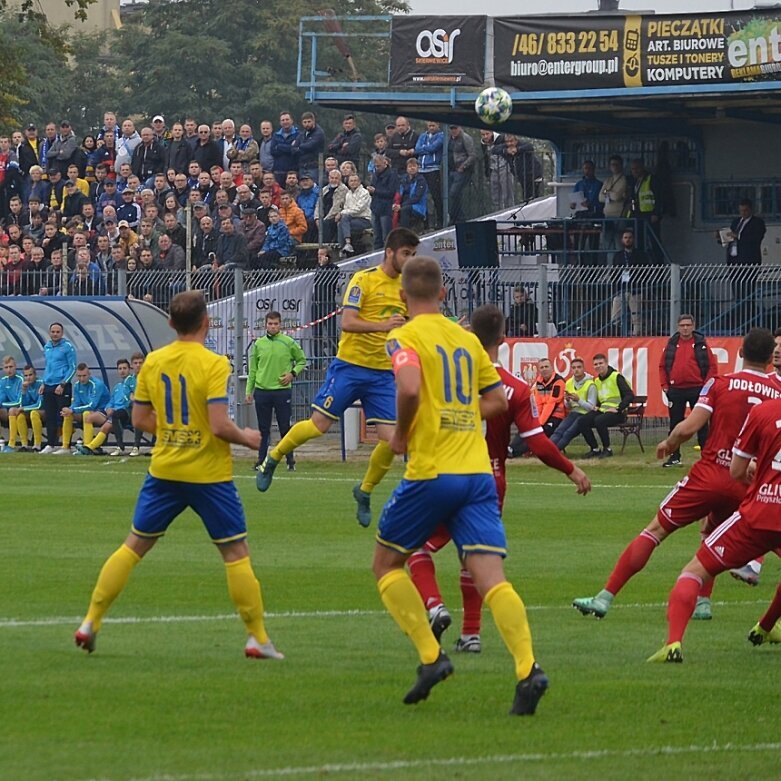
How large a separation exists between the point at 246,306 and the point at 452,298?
12.0ft

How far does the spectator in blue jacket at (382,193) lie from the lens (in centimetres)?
3331

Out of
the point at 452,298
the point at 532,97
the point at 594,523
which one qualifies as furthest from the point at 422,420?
the point at 532,97

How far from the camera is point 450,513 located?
868 centimetres

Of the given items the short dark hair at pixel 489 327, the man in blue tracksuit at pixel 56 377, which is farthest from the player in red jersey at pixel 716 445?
the man in blue tracksuit at pixel 56 377

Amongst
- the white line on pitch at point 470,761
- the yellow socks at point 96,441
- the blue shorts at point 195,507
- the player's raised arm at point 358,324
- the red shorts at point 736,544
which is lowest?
the yellow socks at point 96,441

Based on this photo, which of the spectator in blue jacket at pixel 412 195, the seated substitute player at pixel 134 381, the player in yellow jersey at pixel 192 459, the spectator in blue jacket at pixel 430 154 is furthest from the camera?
the spectator in blue jacket at pixel 430 154

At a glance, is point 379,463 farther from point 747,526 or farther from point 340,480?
point 340,480

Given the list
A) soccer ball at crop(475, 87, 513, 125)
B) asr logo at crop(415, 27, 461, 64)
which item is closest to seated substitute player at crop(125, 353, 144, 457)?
soccer ball at crop(475, 87, 513, 125)

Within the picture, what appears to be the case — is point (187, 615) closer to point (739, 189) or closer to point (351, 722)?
point (351, 722)

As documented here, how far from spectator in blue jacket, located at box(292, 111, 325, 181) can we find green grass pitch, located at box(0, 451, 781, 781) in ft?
62.7

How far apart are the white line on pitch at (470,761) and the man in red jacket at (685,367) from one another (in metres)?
18.6

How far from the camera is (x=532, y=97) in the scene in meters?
33.2

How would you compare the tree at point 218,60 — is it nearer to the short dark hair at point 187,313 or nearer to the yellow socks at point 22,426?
the yellow socks at point 22,426

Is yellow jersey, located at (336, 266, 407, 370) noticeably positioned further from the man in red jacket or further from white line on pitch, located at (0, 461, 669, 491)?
the man in red jacket
